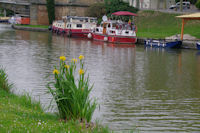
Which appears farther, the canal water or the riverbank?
the canal water

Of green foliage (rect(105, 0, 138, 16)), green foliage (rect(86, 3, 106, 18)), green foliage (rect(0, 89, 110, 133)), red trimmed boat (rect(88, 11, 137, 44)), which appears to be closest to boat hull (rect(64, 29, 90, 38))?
red trimmed boat (rect(88, 11, 137, 44))

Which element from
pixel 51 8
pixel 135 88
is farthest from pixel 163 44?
pixel 51 8

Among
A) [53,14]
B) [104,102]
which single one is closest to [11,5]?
[53,14]

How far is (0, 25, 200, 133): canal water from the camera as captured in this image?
10609 mm

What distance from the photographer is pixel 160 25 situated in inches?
2020

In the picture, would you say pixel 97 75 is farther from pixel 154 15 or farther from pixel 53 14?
pixel 53 14

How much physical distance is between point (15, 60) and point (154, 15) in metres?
37.0

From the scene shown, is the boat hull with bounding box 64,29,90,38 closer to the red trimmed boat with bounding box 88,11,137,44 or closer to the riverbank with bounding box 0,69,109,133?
the red trimmed boat with bounding box 88,11,137,44

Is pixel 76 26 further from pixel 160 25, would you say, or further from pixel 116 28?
pixel 160 25

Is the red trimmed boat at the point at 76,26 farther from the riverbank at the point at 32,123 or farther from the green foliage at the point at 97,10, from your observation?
the riverbank at the point at 32,123

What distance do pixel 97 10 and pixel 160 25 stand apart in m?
18.7

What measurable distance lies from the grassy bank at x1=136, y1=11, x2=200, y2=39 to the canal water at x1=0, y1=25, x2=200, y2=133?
1877cm

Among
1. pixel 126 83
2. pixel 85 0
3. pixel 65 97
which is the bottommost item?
pixel 126 83

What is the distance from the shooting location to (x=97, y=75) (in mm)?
18500
